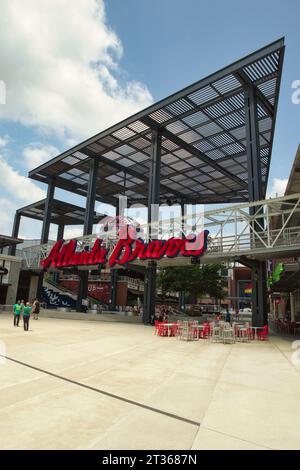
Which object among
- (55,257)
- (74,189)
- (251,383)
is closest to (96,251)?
(55,257)

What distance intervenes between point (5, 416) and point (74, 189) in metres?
46.0

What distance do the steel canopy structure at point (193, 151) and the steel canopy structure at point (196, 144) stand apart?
8 cm

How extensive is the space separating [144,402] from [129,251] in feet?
72.2

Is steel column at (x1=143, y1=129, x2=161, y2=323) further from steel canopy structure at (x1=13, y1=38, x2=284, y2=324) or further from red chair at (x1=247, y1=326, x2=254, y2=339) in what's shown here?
red chair at (x1=247, y1=326, x2=254, y2=339)

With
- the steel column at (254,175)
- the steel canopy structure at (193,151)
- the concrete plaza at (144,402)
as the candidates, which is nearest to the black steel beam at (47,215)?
the steel canopy structure at (193,151)

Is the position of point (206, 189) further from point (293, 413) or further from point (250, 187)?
point (293, 413)

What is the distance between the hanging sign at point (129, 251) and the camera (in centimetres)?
2419

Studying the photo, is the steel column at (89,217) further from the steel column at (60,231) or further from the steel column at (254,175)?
the steel column at (60,231)

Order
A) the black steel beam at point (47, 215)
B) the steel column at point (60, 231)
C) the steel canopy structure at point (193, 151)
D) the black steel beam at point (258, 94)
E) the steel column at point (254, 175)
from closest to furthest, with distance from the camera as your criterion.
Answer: the steel column at point (254, 175) → the black steel beam at point (258, 94) → the steel canopy structure at point (193, 151) → the black steel beam at point (47, 215) → the steel column at point (60, 231)

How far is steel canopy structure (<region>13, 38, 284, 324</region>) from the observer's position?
26.0 meters

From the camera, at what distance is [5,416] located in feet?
16.9

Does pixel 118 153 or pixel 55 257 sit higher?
pixel 118 153

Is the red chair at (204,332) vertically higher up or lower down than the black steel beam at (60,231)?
lower down

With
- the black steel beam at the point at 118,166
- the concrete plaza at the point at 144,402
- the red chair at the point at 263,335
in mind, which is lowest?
the concrete plaza at the point at 144,402
